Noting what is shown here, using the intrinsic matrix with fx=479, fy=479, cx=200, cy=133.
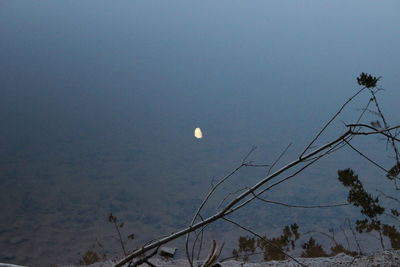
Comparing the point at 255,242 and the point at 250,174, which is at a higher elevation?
the point at 250,174

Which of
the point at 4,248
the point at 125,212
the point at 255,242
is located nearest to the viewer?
the point at 255,242

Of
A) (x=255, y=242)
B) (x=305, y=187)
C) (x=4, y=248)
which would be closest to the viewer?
(x=255, y=242)

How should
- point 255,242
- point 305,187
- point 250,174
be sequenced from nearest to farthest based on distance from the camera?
point 255,242 < point 305,187 < point 250,174

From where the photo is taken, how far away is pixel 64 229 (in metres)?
8.79

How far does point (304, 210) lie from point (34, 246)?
5273 mm

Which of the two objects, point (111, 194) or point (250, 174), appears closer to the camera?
point (111, 194)

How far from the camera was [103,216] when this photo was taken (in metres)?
9.30

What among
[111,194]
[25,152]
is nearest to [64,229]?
[111,194]

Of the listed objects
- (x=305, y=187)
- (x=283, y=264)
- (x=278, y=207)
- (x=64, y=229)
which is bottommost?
(x=283, y=264)

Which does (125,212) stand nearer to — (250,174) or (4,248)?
(4,248)

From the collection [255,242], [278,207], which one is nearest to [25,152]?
[278,207]

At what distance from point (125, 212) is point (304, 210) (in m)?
3.66

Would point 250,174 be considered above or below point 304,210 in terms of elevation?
above

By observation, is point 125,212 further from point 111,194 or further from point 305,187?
point 305,187
